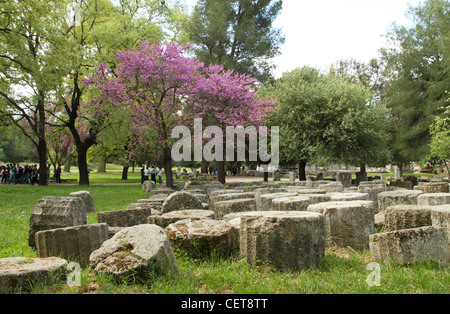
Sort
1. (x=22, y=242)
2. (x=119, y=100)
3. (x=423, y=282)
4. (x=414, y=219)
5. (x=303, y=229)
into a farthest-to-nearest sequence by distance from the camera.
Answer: (x=119, y=100) → (x=22, y=242) → (x=414, y=219) → (x=303, y=229) → (x=423, y=282)

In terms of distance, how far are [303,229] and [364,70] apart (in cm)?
4027

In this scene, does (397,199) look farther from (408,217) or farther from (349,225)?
(349,225)

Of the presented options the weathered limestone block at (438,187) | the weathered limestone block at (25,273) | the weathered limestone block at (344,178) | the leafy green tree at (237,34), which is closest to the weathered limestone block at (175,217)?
the weathered limestone block at (25,273)

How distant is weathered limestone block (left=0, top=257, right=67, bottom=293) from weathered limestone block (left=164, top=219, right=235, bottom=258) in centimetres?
146

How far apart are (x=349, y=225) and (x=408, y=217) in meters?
0.82

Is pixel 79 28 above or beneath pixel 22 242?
above

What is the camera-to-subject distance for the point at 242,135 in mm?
20609

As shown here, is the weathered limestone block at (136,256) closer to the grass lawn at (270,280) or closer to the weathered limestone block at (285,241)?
the grass lawn at (270,280)

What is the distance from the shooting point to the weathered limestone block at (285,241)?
420cm

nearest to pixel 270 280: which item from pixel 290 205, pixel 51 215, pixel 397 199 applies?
pixel 290 205

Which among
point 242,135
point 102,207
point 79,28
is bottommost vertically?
point 102,207
